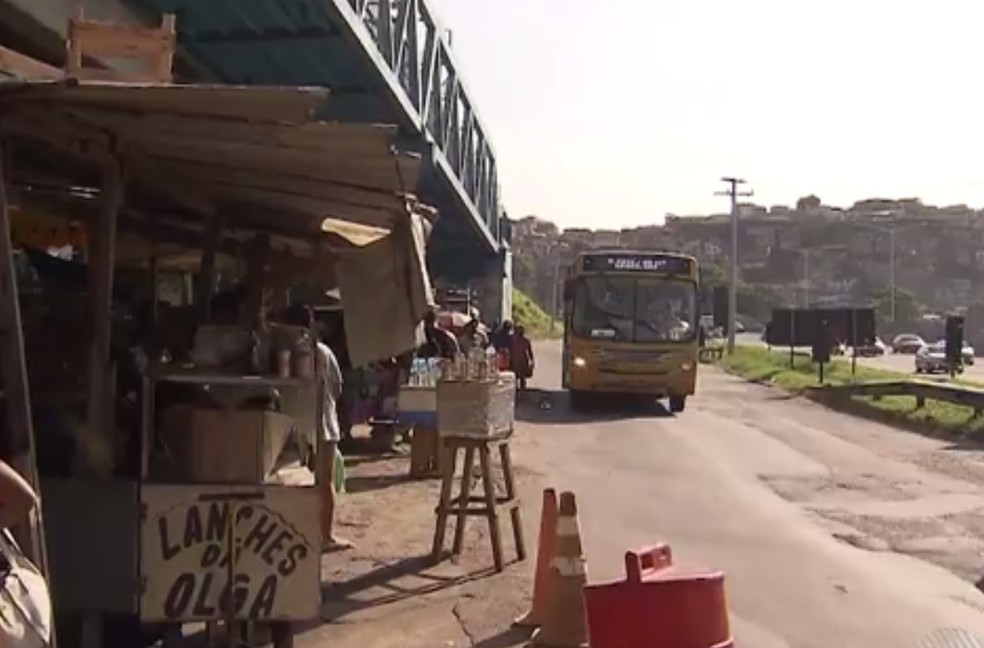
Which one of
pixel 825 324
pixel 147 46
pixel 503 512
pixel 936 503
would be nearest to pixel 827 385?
pixel 825 324

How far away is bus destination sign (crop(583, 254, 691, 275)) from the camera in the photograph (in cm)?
2866

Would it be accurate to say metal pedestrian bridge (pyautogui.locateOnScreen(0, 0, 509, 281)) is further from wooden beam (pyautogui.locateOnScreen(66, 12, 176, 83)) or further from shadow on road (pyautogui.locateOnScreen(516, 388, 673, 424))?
shadow on road (pyautogui.locateOnScreen(516, 388, 673, 424))

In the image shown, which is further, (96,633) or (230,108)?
(96,633)

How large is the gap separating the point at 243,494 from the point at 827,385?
30328mm

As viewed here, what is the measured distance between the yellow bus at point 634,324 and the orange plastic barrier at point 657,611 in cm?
2233

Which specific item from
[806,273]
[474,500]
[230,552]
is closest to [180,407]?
[230,552]

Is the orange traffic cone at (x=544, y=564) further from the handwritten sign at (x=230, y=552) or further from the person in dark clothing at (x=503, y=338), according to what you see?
the person in dark clothing at (x=503, y=338)

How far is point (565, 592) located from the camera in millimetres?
8297

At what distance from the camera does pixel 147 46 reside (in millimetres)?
7414

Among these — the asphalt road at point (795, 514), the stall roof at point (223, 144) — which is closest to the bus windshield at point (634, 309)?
the asphalt road at point (795, 514)

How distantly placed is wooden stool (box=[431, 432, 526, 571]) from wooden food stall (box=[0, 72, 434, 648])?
2.64 metres

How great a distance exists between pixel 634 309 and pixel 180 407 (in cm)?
2183

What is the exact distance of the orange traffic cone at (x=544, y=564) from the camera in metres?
8.55

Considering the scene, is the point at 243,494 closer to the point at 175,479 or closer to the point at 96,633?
the point at 175,479
